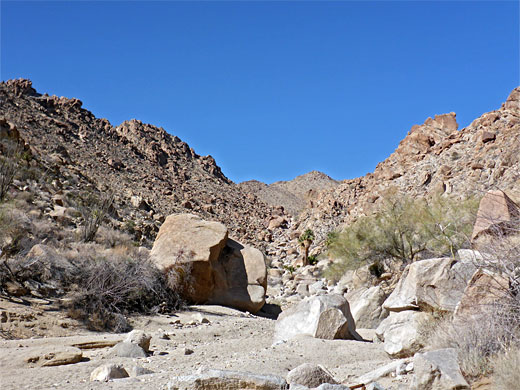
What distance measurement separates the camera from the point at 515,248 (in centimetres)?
684

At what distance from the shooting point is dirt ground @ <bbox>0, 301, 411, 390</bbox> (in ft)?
22.0

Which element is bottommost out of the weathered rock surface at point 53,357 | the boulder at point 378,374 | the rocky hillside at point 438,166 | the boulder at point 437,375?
the weathered rock surface at point 53,357

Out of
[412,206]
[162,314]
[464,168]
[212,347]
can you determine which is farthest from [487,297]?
[464,168]

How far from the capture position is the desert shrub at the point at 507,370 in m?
5.01

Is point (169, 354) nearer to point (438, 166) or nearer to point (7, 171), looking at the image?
point (7, 171)

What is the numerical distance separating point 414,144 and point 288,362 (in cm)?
4261

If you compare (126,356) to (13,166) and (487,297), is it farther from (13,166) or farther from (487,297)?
(13,166)

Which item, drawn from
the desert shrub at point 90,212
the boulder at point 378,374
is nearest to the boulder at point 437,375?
the boulder at point 378,374

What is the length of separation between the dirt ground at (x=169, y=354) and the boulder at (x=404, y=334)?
0.25 metres

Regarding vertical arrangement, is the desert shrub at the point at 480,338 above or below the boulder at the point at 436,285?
below

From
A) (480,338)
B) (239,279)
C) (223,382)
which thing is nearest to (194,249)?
(239,279)

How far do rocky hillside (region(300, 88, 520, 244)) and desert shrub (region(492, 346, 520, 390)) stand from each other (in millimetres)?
19269

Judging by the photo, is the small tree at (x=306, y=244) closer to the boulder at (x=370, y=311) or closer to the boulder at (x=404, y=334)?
the boulder at (x=370, y=311)

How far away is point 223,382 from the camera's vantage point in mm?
5406
